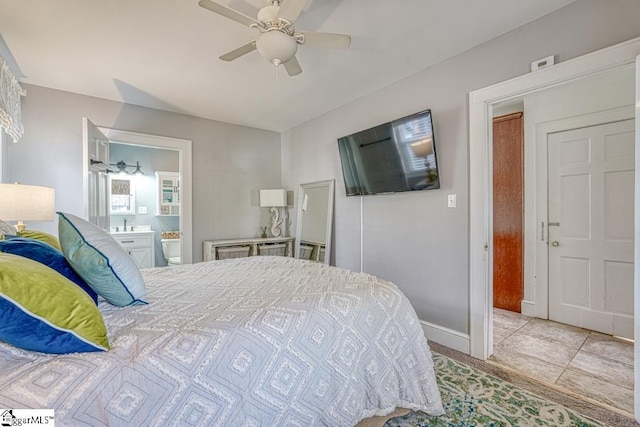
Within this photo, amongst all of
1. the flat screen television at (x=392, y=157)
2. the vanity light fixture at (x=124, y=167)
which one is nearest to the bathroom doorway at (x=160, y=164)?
the vanity light fixture at (x=124, y=167)

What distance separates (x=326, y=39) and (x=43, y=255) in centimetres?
186

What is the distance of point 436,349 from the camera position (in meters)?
2.59

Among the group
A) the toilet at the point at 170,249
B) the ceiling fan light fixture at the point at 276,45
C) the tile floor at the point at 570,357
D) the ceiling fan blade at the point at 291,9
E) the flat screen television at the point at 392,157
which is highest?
the ceiling fan blade at the point at 291,9

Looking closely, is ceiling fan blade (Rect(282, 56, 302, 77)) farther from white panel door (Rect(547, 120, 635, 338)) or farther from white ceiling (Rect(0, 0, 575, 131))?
white panel door (Rect(547, 120, 635, 338))

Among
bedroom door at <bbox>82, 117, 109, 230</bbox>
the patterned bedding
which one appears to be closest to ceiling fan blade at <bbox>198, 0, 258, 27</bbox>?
the patterned bedding

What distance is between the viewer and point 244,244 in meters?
4.07

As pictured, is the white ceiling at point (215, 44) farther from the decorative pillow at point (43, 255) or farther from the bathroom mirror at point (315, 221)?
the decorative pillow at point (43, 255)

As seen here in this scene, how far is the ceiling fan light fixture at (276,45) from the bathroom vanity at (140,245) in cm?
400

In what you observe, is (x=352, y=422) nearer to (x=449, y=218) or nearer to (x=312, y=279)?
(x=312, y=279)

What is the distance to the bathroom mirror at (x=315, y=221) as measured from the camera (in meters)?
3.88

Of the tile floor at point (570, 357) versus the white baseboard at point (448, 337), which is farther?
the white baseboard at point (448, 337)

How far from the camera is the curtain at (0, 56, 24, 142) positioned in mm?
2111

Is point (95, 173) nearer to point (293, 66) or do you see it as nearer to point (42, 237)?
point (42, 237)


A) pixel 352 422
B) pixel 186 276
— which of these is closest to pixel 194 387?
A: pixel 352 422
